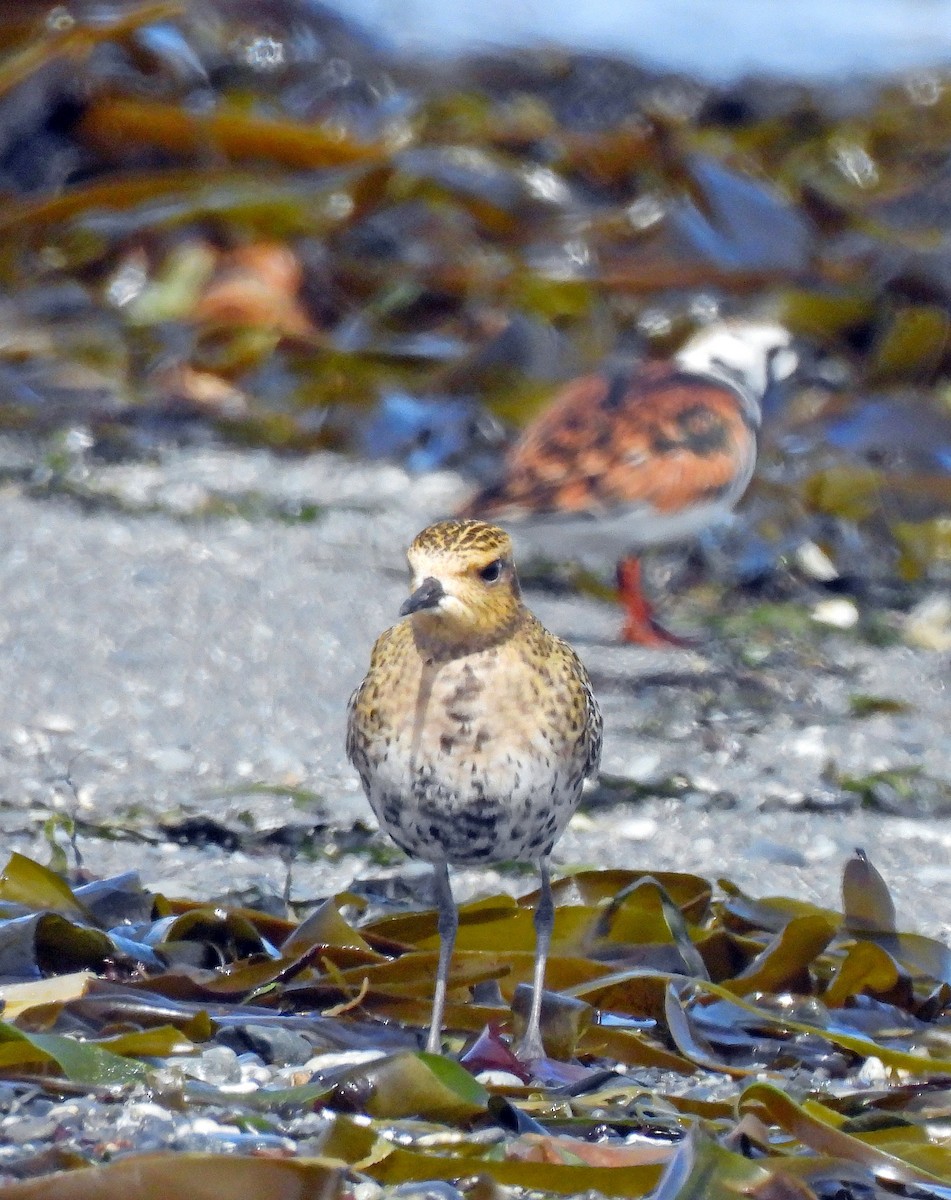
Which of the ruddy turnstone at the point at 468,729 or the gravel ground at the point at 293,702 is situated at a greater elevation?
the ruddy turnstone at the point at 468,729

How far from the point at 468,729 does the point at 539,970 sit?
417 millimetres

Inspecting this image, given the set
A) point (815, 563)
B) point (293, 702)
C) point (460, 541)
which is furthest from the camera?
point (815, 563)

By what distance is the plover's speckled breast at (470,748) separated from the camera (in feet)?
9.61

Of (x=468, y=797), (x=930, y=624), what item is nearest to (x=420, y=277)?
(x=930, y=624)

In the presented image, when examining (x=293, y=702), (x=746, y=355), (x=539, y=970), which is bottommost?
(x=293, y=702)

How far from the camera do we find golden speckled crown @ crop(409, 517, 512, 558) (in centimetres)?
290

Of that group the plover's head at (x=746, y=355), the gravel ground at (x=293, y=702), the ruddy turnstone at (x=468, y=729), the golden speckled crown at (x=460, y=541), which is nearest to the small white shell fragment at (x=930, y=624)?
the gravel ground at (x=293, y=702)

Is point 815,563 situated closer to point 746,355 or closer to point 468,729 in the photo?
point 746,355

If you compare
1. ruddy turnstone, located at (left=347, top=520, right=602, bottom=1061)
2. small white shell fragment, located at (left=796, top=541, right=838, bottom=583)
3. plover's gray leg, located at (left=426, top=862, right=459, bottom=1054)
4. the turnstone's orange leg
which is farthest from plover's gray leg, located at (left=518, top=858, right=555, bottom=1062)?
small white shell fragment, located at (left=796, top=541, right=838, bottom=583)

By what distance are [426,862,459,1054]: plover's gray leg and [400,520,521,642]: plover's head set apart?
0.39 m

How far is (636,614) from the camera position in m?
5.61

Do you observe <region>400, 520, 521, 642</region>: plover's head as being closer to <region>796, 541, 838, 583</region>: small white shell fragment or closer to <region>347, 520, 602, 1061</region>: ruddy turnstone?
<region>347, 520, 602, 1061</region>: ruddy turnstone

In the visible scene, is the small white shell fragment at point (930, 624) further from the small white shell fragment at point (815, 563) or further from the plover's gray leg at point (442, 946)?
the plover's gray leg at point (442, 946)

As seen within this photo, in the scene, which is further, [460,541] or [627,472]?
[627,472]
